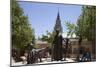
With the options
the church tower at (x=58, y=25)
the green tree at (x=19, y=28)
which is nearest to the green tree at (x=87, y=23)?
the church tower at (x=58, y=25)

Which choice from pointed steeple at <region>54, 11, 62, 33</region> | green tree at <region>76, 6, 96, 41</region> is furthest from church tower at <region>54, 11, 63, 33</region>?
green tree at <region>76, 6, 96, 41</region>

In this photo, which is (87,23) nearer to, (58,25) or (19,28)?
(58,25)

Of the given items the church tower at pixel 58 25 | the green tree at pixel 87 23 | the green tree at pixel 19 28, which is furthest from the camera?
the green tree at pixel 87 23

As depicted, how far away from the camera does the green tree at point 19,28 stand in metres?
2.83

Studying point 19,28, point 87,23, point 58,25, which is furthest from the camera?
point 87,23

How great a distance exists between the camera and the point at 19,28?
2867 mm

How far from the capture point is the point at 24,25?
2.90 m

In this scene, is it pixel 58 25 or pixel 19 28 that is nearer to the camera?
pixel 19 28

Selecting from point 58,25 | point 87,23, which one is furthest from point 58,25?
point 87,23

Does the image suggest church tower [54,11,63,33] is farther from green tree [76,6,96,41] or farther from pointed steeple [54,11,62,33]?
green tree [76,6,96,41]

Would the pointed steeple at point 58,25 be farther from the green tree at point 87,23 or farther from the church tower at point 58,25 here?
the green tree at point 87,23

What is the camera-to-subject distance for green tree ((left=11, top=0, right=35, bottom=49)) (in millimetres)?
2832
